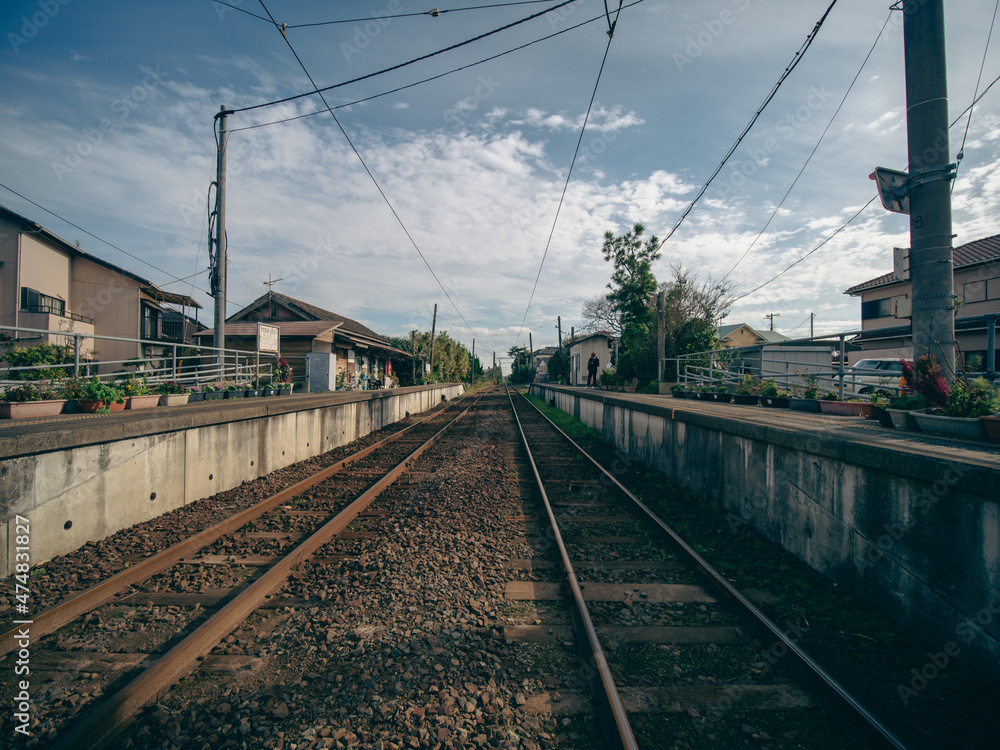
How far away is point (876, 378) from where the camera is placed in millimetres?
10180

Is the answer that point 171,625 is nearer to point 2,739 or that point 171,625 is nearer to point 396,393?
point 2,739

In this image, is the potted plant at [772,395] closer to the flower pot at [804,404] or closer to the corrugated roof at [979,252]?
the flower pot at [804,404]

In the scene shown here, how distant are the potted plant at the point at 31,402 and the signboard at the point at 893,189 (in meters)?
10.6

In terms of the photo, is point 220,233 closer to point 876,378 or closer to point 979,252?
point 876,378

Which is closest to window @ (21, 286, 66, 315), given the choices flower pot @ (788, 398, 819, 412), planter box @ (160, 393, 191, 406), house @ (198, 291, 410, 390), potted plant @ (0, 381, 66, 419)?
house @ (198, 291, 410, 390)

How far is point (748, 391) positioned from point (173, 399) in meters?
12.6

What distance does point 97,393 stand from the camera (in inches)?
264

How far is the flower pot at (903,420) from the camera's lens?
4561 mm

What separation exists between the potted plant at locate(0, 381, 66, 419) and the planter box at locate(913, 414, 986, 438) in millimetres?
10333

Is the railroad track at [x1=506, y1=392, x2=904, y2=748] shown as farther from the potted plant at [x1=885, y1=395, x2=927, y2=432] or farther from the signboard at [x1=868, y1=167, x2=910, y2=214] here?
the signboard at [x1=868, y1=167, x2=910, y2=214]

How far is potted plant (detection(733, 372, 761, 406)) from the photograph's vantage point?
10289 mm

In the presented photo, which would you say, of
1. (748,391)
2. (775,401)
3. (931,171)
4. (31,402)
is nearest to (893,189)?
(931,171)

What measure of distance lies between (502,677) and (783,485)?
123 inches

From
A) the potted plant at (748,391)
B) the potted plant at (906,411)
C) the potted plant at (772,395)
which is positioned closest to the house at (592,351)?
the potted plant at (748,391)
